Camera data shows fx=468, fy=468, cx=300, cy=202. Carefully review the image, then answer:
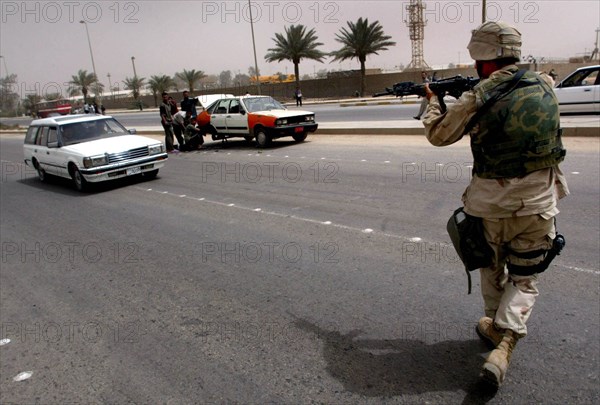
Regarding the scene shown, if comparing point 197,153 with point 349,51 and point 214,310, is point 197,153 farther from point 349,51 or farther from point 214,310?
point 349,51

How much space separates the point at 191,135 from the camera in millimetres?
16297

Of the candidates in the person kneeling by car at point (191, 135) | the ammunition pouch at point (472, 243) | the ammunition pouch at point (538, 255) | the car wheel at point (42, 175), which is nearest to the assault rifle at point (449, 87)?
the ammunition pouch at point (472, 243)

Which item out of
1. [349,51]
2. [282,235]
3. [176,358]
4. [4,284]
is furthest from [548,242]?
[349,51]

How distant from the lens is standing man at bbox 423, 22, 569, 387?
2.48 meters

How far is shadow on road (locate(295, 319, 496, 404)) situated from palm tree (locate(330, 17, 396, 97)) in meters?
41.3

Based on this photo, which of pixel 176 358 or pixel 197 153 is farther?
pixel 197 153

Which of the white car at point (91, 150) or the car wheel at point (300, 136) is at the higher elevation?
the white car at point (91, 150)

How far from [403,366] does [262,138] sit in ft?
40.1

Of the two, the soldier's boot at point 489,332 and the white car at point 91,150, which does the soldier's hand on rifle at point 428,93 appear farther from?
the white car at point 91,150

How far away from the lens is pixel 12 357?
3.53 m

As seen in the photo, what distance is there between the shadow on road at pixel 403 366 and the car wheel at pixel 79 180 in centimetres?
821

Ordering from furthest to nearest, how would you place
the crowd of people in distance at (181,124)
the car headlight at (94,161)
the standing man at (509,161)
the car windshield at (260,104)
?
the crowd of people in distance at (181,124)
the car windshield at (260,104)
the car headlight at (94,161)
the standing man at (509,161)

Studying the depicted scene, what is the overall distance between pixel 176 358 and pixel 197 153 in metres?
13.0

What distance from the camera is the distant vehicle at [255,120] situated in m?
14.4
